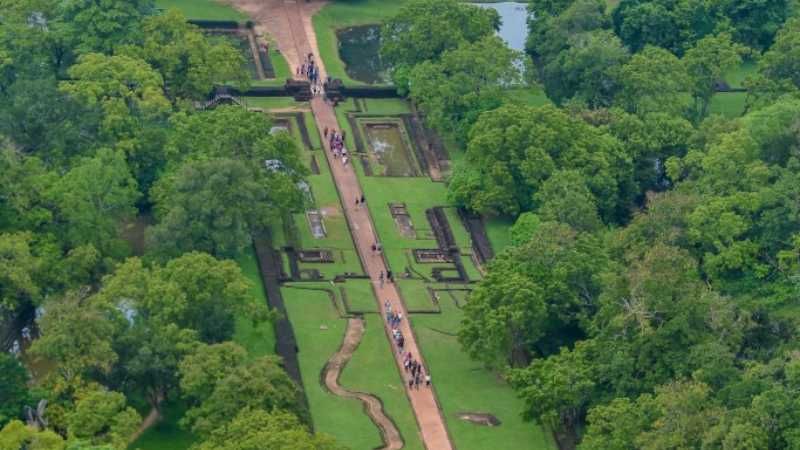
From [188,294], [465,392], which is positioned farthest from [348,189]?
[188,294]

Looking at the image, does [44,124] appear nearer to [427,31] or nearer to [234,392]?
[234,392]

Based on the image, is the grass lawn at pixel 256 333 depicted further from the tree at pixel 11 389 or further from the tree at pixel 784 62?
the tree at pixel 784 62

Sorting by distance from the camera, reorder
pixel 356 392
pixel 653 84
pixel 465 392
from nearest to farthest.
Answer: pixel 356 392, pixel 465 392, pixel 653 84

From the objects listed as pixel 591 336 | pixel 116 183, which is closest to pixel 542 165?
pixel 591 336

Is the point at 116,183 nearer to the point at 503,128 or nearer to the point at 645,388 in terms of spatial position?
the point at 503,128

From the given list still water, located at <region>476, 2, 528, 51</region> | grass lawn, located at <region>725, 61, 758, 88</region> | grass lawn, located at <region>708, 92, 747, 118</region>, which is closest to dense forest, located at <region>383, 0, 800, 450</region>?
grass lawn, located at <region>708, 92, 747, 118</region>

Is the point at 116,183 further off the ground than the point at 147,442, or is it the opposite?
the point at 116,183

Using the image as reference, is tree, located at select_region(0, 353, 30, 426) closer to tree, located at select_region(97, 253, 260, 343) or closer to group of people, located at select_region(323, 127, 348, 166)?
tree, located at select_region(97, 253, 260, 343)
